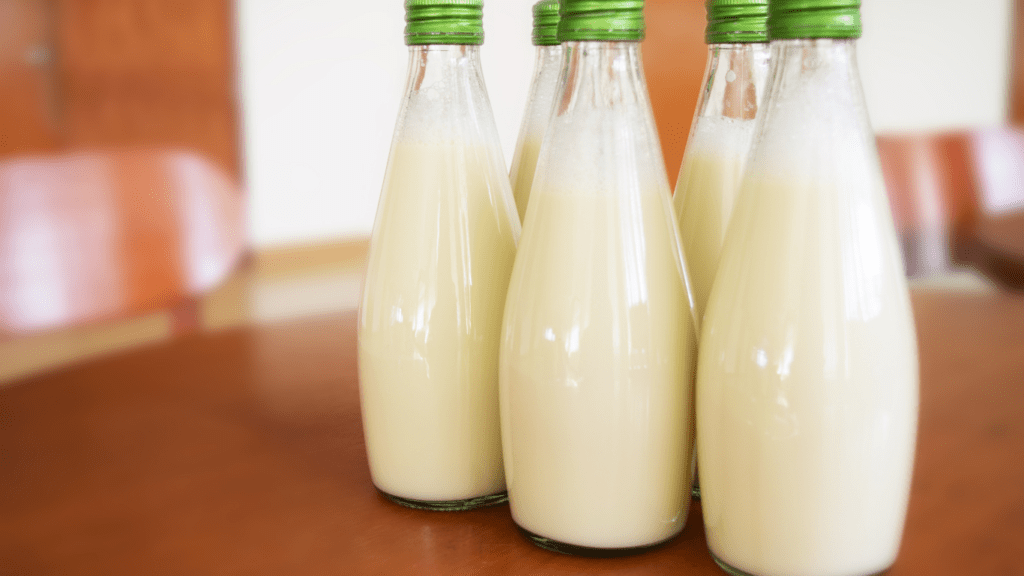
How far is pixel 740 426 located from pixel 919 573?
11cm

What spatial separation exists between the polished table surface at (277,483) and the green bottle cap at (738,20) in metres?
0.25

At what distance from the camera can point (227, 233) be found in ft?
4.04

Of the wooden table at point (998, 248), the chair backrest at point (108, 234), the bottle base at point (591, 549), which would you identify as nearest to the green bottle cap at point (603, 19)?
the bottle base at point (591, 549)

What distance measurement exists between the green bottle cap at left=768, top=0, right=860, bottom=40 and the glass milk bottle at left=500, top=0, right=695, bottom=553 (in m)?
0.06

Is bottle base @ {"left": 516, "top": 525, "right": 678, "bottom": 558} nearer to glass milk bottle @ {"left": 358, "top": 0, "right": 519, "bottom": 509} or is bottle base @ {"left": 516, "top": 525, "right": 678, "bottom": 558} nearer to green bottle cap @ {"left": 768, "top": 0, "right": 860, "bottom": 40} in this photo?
glass milk bottle @ {"left": 358, "top": 0, "right": 519, "bottom": 509}

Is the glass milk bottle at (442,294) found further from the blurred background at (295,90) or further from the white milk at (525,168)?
the blurred background at (295,90)

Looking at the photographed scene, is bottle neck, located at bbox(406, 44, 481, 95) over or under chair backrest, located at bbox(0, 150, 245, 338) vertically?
over

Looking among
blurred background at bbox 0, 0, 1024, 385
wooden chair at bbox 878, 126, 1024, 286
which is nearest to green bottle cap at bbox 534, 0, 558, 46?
wooden chair at bbox 878, 126, 1024, 286

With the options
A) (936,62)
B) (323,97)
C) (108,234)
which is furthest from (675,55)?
(108,234)

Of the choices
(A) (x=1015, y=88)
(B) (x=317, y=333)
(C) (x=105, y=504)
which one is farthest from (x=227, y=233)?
(A) (x=1015, y=88)

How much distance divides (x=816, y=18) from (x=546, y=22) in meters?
0.20

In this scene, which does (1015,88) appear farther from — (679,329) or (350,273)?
(679,329)

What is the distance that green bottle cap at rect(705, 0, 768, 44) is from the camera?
42 centimetres

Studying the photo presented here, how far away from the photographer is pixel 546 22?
502mm
